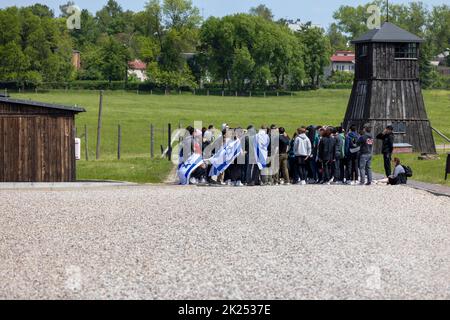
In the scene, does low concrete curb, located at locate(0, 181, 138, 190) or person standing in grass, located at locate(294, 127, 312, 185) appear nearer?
low concrete curb, located at locate(0, 181, 138, 190)

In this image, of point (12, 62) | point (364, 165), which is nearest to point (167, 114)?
point (12, 62)

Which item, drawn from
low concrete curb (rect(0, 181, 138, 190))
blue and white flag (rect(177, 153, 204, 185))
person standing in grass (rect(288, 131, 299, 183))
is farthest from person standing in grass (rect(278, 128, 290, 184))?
low concrete curb (rect(0, 181, 138, 190))

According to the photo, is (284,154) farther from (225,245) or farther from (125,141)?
(125,141)

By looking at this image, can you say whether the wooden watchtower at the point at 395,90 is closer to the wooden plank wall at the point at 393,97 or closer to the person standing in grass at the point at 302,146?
the wooden plank wall at the point at 393,97

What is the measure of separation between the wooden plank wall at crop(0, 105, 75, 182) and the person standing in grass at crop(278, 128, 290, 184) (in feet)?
22.5

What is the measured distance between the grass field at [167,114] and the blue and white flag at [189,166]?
223 inches

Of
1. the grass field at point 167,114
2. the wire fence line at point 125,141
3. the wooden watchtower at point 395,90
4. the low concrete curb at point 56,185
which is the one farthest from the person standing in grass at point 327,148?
the wooden watchtower at point 395,90

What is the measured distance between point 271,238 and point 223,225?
2.22m

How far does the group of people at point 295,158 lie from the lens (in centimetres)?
3516

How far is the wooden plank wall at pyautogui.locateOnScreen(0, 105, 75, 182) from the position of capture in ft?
123

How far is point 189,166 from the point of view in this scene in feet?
118

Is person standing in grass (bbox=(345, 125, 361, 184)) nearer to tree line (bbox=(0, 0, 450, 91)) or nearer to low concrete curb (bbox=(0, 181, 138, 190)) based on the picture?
low concrete curb (bbox=(0, 181, 138, 190))

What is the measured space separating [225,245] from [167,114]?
75.5 m
